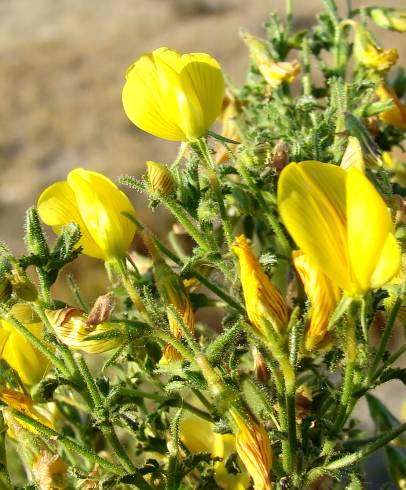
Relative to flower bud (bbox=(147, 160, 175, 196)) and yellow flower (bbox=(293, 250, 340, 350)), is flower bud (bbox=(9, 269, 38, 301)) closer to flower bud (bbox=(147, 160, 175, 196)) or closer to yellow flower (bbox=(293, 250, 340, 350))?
flower bud (bbox=(147, 160, 175, 196))

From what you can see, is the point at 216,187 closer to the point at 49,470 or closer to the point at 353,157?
the point at 353,157

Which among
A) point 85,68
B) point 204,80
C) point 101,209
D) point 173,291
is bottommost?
point 173,291

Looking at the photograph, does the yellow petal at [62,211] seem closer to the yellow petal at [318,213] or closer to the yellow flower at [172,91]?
the yellow flower at [172,91]

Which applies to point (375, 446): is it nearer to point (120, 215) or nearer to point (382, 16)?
point (120, 215)

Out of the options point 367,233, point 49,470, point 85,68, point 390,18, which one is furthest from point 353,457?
point 85,68

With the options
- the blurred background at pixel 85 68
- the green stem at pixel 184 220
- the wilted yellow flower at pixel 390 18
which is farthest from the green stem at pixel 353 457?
the blurred background at pixel 85 68

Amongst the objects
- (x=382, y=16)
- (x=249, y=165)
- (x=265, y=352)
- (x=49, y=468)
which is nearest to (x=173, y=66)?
(x=249, y=165)
